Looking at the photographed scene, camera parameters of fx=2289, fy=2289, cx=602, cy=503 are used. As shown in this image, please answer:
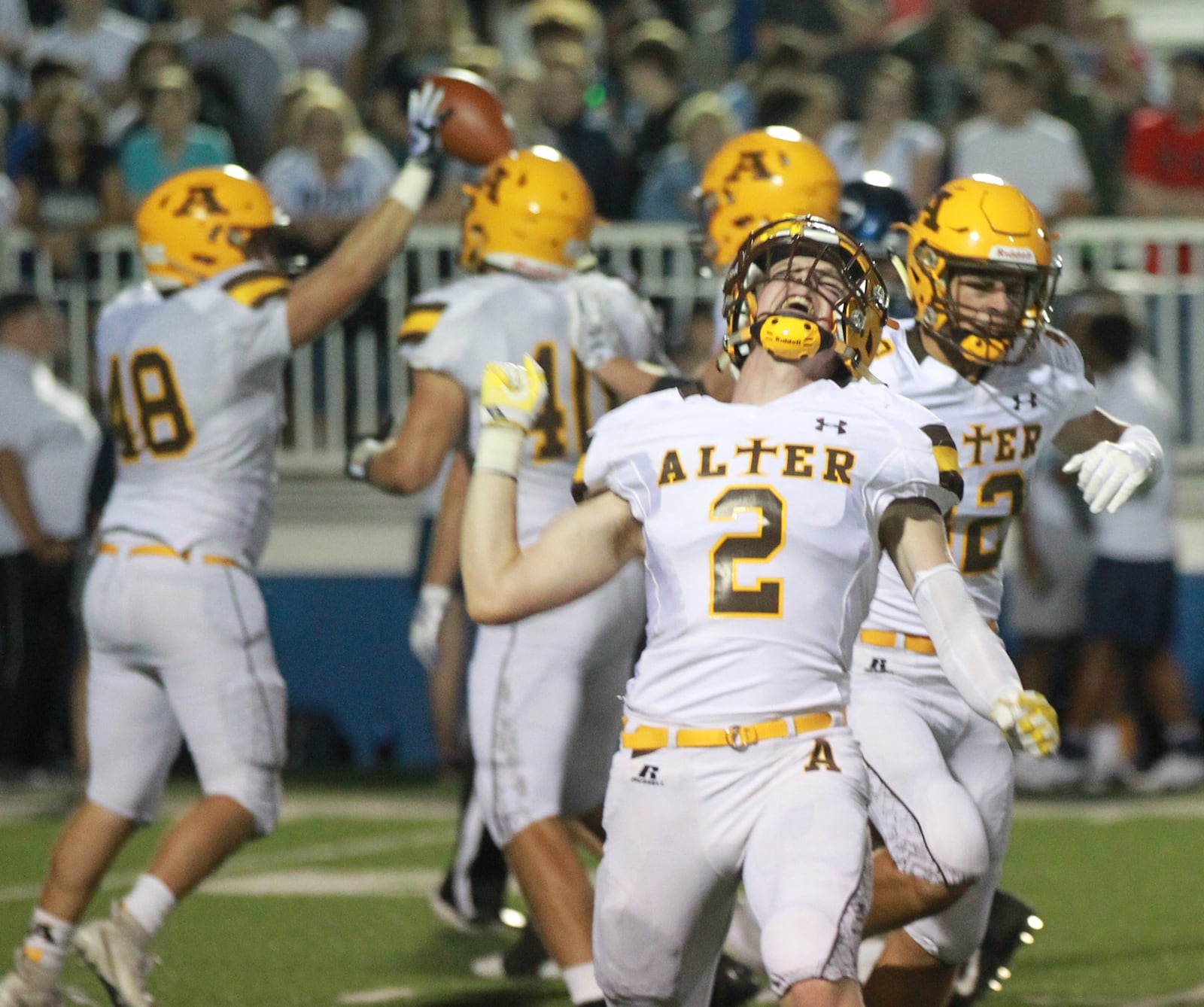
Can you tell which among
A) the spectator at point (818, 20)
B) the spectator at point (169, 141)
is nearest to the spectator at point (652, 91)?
the spectator at point (818, 20)

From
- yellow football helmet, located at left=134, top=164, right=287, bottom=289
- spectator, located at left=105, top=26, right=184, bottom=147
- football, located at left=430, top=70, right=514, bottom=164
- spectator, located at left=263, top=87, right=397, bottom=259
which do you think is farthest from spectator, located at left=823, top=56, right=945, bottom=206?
yellow football helmet, located at left=134, top=164, right=287, bottom=289

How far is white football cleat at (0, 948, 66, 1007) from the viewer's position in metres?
5.74

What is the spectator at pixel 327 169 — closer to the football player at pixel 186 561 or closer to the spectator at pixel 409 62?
the spectator at pixel 409 62

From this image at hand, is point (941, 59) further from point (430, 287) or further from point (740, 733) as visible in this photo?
point (740, 733)

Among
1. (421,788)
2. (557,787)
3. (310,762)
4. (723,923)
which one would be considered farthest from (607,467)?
(310,762)

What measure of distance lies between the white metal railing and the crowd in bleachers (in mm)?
178

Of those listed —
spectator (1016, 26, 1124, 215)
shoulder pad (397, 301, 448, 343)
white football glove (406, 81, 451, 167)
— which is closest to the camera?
shoulder pad (397, 301, 448, 343)

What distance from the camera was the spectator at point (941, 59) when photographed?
1221cm

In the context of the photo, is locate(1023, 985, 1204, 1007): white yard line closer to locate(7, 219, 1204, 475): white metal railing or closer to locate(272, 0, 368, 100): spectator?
locate(7, 219, 1204, 475): white metal railing

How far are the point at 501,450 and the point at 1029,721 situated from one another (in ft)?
3.47

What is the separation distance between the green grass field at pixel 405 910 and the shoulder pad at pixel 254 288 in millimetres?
1848

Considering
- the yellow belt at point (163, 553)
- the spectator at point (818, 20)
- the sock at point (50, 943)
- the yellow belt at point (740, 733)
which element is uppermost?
the spectator at point (818, 20)

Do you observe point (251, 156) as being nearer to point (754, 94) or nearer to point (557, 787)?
point (754, 94)

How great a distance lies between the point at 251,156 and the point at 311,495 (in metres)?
2.01
